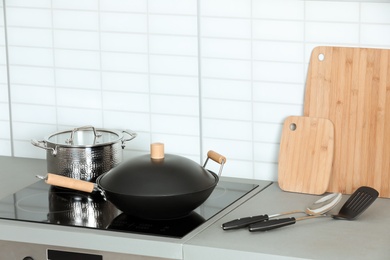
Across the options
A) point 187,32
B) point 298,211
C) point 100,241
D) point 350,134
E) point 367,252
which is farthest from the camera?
point 187,32

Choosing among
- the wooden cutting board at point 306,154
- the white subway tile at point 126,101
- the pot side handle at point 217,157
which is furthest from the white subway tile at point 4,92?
the wooden cutting board at point 306,154

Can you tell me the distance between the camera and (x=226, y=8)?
2.56 m

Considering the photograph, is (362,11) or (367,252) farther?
(362,11)

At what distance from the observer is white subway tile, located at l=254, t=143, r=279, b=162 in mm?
2598

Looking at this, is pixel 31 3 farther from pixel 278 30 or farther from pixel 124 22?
pixel 278 30

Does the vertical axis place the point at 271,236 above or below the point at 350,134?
below

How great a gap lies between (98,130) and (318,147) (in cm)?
67

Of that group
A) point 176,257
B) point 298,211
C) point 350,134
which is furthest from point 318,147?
point 176,257

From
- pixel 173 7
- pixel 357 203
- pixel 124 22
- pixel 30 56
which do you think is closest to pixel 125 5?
pixel 124 22

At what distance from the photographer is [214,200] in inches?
95.3

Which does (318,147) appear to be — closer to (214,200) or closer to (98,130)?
(214,200)

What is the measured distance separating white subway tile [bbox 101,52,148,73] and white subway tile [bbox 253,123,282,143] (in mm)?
404

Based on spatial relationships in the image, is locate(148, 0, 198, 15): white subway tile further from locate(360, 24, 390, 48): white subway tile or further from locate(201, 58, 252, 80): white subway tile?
locate(360, 24, 390, 48): white subway tile

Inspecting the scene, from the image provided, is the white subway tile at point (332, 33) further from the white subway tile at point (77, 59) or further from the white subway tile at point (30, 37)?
the white subway tile at point (30, 37)
